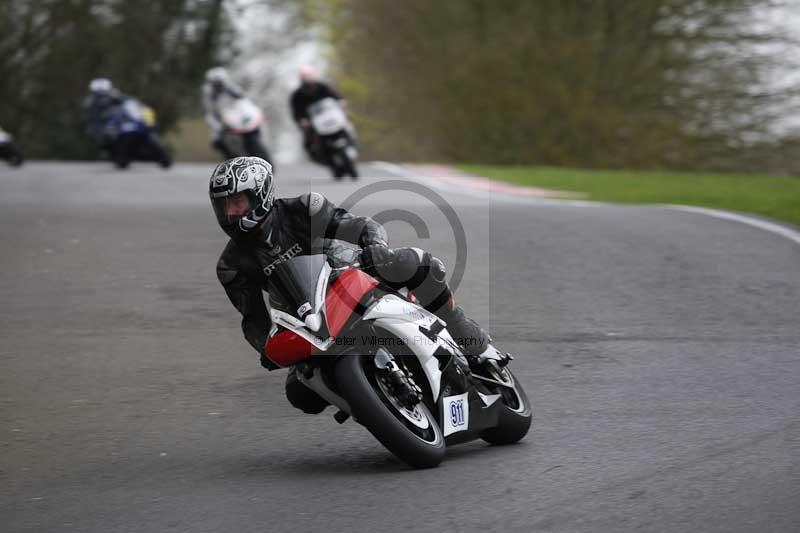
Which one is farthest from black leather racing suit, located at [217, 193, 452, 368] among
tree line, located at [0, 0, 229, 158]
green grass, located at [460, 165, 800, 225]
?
tree line, located at [0, 0, 229, 158]

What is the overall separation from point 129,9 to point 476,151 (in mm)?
12645

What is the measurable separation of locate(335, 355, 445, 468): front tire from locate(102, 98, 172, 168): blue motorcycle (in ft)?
65.1

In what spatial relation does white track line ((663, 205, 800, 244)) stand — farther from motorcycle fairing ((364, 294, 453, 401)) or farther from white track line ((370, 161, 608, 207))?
motorcycle fairing ((364, 294, 453, 401))

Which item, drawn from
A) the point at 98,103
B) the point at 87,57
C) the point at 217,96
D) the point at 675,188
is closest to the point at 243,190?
the point at 675,188

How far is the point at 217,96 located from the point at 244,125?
0.90m

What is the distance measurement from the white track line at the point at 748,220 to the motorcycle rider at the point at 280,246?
24.3ft

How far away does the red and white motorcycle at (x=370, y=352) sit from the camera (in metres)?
5.52

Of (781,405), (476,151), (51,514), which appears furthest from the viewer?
(476,151)

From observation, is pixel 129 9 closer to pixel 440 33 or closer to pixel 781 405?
pixel 440 33

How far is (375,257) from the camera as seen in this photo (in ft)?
18.6

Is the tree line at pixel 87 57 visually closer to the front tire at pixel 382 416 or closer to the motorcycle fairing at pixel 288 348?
the motorcycle fairing at pixel 288 348

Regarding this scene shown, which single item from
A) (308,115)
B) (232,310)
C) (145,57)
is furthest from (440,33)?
(232,310)

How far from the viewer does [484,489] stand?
5.42 m

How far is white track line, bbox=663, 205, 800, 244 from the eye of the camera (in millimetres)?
12961
